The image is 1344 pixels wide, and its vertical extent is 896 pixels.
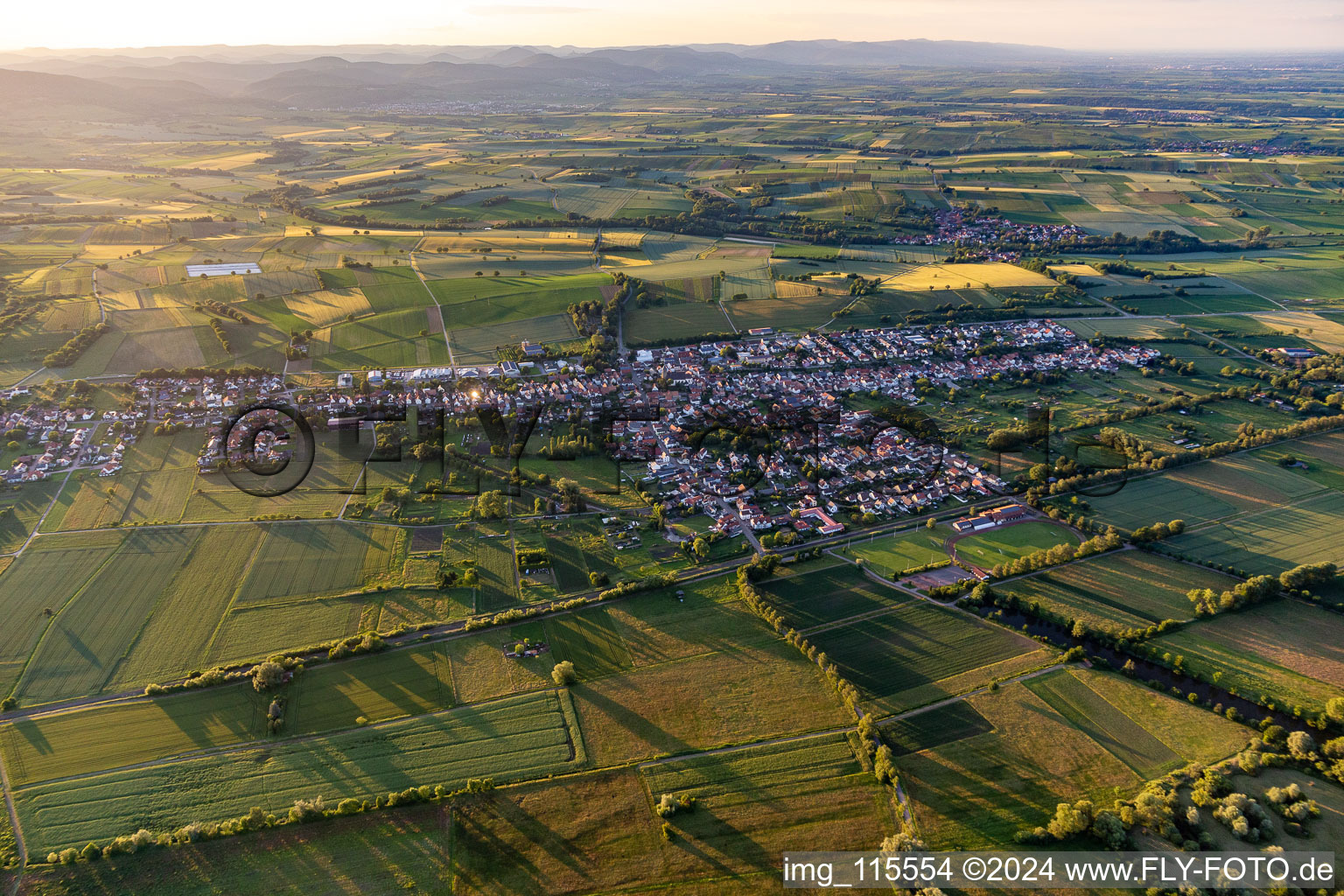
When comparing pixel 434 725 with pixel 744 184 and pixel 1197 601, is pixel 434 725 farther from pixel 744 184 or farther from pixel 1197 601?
pixel 744 184

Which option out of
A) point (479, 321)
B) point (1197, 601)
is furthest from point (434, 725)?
point (479, 321)

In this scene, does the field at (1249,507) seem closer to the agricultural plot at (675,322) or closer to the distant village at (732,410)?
the distant village at (732,410)

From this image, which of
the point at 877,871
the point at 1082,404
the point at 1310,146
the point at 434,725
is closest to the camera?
the point at 877,871

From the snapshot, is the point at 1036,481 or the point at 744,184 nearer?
the point at 1036,481

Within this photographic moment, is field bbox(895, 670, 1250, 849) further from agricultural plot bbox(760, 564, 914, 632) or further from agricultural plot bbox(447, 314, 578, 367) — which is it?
agricultural plot bbox(447, 314, 578, 367)

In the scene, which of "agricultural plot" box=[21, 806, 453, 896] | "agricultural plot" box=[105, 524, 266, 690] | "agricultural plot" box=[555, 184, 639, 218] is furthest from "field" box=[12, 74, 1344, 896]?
"agricultural plot" box=[555, 184, 639, 218]

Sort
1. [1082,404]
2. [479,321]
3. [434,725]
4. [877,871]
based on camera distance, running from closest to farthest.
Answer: [877,871], [434,725], [1082,404], [479,321]
